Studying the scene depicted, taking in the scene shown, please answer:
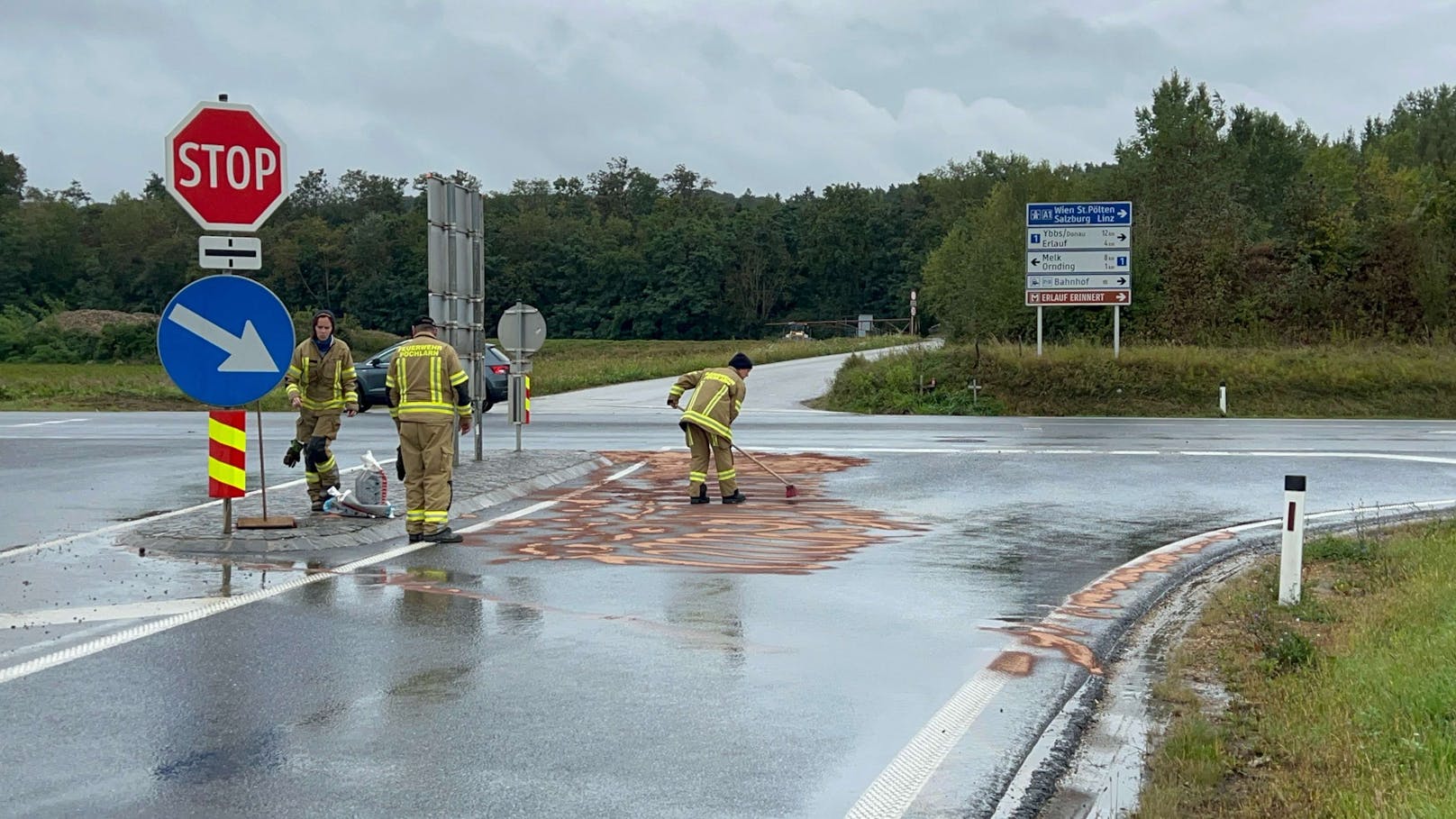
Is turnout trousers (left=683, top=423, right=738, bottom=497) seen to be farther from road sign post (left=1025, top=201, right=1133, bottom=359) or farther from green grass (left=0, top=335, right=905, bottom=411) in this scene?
road sign post (left=1025, top=201, right=1133, bottom=359)

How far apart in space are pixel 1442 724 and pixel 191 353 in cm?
848

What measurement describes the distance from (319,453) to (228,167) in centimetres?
263

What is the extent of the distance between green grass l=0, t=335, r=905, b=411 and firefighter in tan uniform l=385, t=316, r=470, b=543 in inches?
754

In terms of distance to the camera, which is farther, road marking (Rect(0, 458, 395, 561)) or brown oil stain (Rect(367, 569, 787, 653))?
road marking (Rect(0, 458, 395, 561))

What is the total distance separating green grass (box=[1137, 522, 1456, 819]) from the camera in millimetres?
4680

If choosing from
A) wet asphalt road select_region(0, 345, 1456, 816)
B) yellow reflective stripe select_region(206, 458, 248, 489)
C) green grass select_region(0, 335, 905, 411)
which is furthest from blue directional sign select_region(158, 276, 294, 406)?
green grass select_region(0, 335, 905, 411)

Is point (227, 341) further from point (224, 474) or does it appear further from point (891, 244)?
point (891, 244)

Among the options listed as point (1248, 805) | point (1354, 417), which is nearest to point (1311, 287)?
point (1354, 417)

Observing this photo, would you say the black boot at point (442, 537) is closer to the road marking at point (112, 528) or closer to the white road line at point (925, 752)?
the road marking at point (112, 528)

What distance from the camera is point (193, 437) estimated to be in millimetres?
21516

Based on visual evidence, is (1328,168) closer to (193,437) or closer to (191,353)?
(193,437)

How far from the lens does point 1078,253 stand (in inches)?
1316

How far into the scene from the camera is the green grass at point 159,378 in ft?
108

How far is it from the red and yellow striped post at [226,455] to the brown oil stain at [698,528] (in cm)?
182
